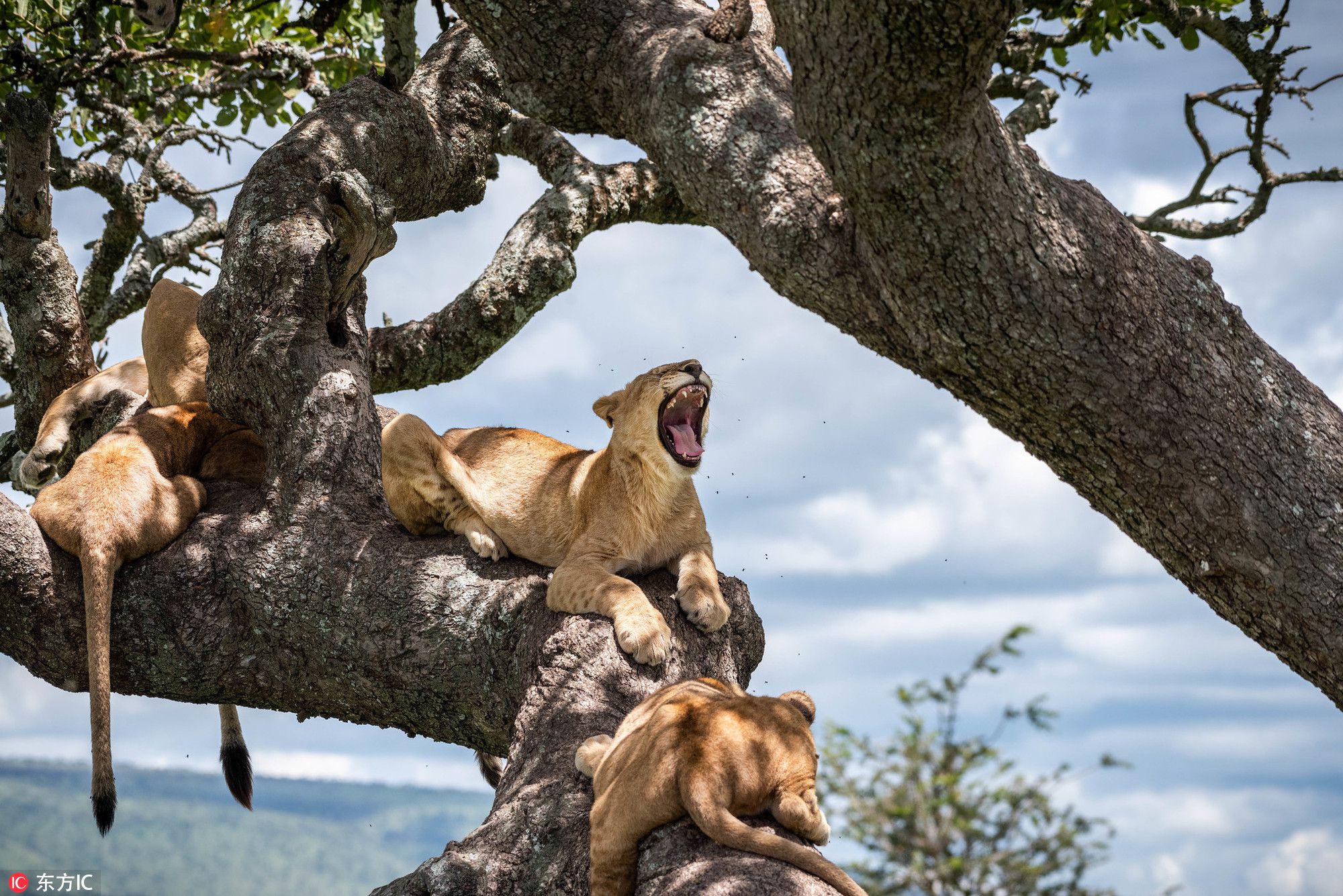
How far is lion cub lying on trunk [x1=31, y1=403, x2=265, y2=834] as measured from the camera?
15.9 ft

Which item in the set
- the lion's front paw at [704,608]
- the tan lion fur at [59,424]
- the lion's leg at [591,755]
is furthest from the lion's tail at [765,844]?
the tan lion fur at [59,424]

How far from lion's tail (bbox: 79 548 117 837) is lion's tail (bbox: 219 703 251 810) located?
40.5 inches

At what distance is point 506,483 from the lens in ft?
17.6

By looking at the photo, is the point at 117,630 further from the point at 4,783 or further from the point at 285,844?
the point at 4,783

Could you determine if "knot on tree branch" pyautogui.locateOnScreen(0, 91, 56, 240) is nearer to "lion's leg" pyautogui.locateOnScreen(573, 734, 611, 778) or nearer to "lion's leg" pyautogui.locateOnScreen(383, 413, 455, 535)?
"lion's leg" pyautogui.locateOnScreen(383, 413, 455, 535)

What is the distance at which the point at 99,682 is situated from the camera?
4797 mm

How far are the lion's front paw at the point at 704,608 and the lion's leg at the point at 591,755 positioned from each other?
2.77ft

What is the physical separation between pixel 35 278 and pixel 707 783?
5463 mm

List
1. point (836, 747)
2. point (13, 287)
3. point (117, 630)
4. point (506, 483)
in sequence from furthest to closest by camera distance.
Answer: point (836, 747), point (13, 287), point (506, 483), point (117, 630)

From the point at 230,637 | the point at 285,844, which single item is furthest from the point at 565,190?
the point at 285,844

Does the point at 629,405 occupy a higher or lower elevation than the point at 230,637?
higher

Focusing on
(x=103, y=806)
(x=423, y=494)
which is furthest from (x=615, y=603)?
(x=103, y=806)

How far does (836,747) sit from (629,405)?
14.6 ft

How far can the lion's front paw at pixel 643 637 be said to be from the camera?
425 centimetres
